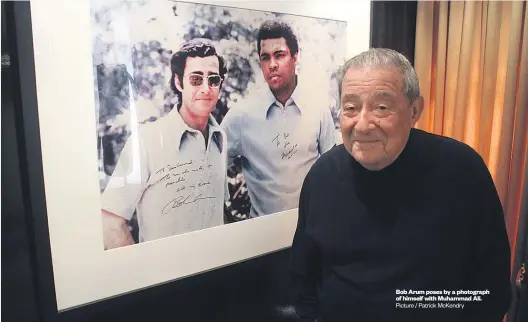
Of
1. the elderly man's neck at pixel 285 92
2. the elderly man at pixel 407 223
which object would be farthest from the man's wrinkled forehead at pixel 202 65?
the elderly man at pixel 407 223

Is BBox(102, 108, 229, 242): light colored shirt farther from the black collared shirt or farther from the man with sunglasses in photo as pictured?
the black collared shirt

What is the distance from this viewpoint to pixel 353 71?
84cm

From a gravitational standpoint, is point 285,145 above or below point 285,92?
below

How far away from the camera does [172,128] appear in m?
0.89

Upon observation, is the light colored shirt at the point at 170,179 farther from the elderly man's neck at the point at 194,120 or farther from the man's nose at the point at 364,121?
the man's nose at the point at 364,121

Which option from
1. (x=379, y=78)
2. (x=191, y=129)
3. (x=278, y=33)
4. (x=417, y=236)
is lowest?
(x=417, y=236)

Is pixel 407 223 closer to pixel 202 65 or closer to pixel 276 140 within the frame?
pixel 276 140

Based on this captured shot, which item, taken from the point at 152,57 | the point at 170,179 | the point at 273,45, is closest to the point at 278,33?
the point at 273,45

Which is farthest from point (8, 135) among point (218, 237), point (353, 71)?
point (353, 71)

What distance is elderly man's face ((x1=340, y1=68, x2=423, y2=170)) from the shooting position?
81 cm

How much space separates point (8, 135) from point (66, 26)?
230 mm

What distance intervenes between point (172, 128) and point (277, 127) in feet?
1.06

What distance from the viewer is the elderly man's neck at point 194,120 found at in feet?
3.00

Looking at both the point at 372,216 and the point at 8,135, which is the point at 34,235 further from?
the point at 372,216
